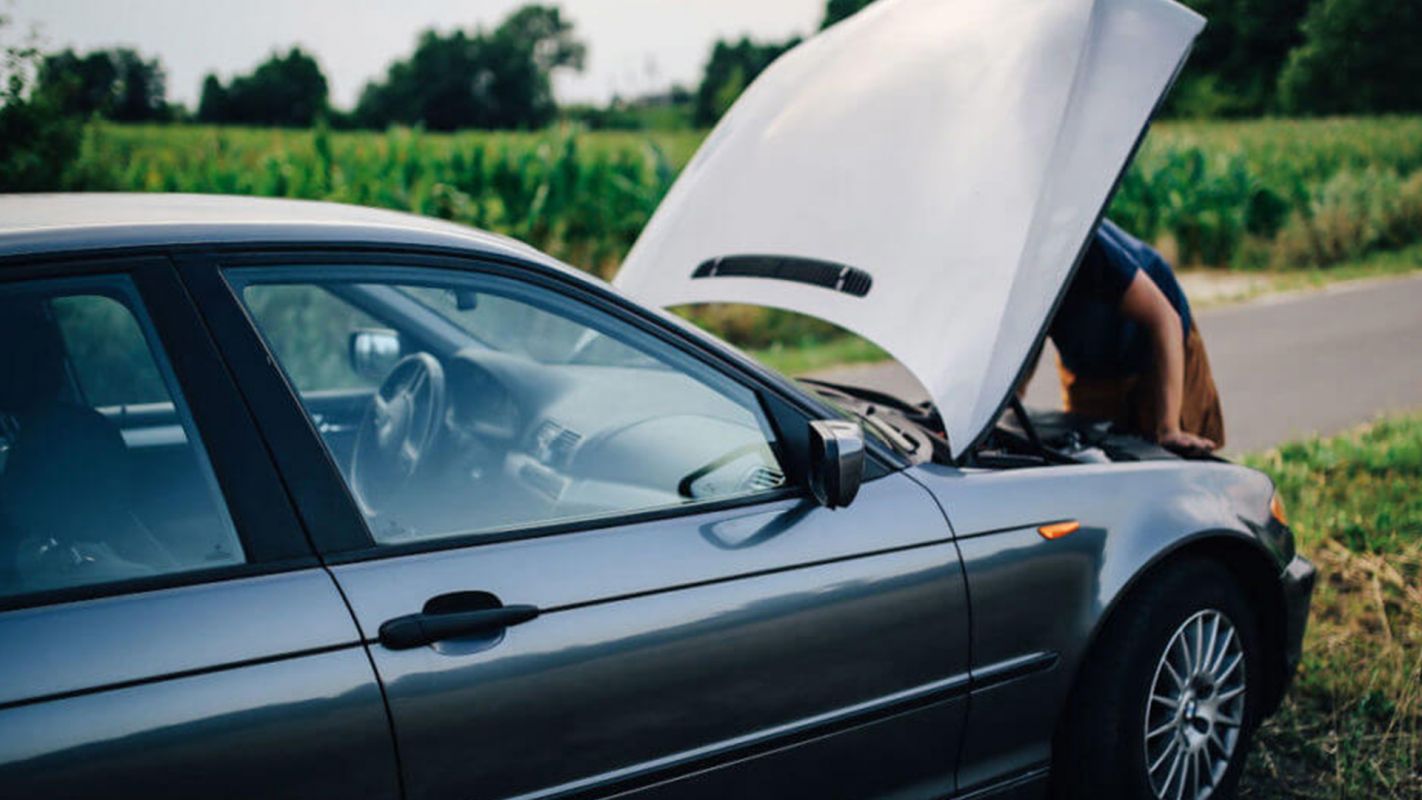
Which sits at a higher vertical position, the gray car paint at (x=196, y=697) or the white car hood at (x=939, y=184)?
the white car hood at (x=939, y=184)

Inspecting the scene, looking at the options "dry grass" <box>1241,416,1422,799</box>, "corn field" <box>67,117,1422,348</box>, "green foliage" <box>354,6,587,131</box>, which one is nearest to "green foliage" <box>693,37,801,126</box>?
"corn field" <box>67,117,1422,348</box>

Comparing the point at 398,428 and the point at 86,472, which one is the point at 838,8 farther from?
the point at 86,472

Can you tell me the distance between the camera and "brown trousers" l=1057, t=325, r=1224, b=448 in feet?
13.9

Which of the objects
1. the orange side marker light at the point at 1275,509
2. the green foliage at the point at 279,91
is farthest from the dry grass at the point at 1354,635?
the green foliage at the point at 279,91

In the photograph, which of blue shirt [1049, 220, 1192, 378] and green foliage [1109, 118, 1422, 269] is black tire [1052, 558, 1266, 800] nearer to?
blue shirt [1049, 220, 1192, 378]

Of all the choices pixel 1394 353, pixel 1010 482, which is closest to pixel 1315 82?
pixel 1394 353

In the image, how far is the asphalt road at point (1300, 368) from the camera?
24.5 ft

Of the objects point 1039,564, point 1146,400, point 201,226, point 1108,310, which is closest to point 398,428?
point 201,226

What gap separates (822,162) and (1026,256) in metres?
0.84

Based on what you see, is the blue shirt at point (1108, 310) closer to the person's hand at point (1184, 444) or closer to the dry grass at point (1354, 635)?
the person's hand at point (1184, 444)

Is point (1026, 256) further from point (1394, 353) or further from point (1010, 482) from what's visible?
point (1394, 353)

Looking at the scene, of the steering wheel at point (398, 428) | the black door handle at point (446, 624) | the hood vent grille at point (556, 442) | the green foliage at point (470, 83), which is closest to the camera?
the black door handle at point (446, 624)

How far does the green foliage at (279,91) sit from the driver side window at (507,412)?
2206 centimetres

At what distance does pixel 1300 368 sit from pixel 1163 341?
587 centimetres
